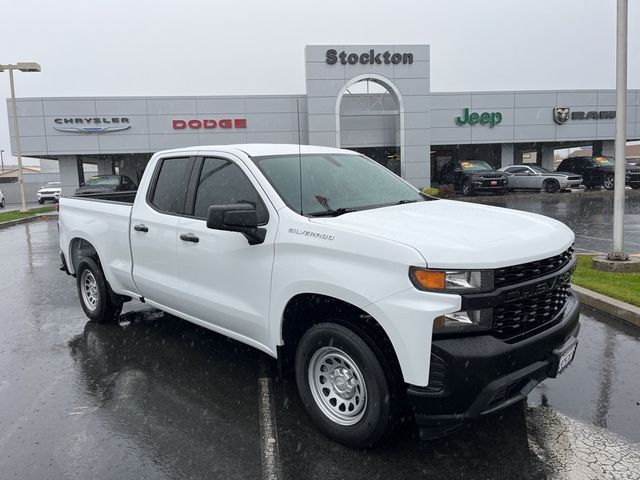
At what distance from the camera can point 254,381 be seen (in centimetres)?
450

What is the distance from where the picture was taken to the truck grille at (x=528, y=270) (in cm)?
297

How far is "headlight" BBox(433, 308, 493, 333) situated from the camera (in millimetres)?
2875

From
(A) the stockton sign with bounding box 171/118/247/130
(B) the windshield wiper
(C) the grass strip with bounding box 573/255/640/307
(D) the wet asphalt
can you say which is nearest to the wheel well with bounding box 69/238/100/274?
(D) the wet asphalt

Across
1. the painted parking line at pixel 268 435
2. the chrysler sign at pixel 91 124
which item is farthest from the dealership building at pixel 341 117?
the painted parking line at pixel 268 435

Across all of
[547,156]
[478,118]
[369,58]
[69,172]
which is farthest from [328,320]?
[547,156]

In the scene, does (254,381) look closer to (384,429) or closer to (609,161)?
(384,429)

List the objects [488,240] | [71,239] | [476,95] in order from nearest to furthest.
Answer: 1. [488,240]
2. [71,239]
3. [476,95]

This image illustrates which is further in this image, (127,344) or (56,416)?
(127,344)

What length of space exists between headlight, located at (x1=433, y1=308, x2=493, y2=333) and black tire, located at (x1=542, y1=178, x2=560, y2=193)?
85.7 feet

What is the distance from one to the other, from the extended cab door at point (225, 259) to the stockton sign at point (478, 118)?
29.4m

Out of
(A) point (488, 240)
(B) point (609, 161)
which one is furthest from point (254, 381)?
(B) point (609, 161)

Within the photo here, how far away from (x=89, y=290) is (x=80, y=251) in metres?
0.49

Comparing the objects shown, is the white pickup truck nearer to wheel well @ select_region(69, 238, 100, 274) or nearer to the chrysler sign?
wheel well @ select_region(69, 238, 100, 274)

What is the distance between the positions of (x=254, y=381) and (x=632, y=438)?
111 inches
